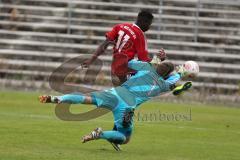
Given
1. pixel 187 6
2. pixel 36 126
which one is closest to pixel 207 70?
pixel 187 6

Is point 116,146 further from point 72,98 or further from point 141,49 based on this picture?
point 141,49

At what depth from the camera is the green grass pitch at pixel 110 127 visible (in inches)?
483

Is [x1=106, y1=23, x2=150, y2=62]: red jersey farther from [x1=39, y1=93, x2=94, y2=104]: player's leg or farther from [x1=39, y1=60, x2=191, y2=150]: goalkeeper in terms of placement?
[x1=39, y1=93, x2=94, y2=104]: player's leg

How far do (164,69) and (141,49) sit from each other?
0.61 metres

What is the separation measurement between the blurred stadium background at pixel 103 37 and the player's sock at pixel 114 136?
15044 millimetres

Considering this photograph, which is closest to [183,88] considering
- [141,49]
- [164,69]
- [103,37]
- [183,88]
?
[183,88]

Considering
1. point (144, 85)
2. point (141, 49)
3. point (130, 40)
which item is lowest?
point (144, 85)

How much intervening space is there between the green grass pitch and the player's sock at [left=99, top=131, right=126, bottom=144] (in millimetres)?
196

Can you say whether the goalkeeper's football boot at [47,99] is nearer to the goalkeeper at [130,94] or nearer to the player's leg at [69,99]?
the player's leg at [69,99]

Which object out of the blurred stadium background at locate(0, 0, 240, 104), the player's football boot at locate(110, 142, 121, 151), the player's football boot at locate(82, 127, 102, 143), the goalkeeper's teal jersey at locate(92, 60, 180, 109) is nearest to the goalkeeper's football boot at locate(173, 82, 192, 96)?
the goalkeeper's teal jersey at locate(92, 60, 180, 109)

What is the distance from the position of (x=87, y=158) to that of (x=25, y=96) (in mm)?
14215

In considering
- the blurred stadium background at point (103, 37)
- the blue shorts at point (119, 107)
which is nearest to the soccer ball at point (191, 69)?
the blue shorts at point (119, 107)

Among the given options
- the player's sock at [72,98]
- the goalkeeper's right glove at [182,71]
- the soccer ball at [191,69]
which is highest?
the soccer ball at [191,69]

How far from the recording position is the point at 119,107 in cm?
1338
